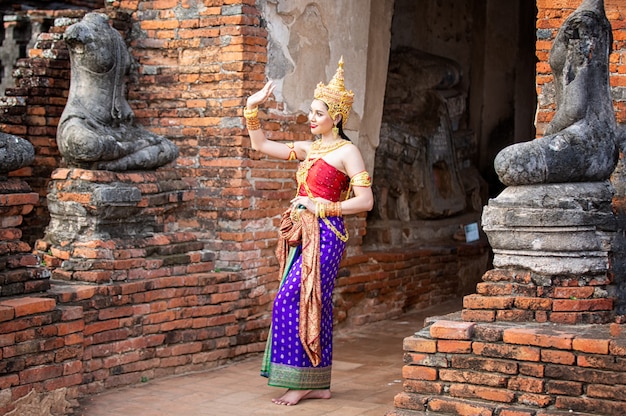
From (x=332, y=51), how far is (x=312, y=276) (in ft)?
9.64

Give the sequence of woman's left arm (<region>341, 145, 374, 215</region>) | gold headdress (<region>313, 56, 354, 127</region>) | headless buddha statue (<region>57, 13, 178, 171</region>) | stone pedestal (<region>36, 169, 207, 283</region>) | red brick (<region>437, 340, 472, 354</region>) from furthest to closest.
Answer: headless buddha statue (<region>57, 13, 178, 171</region>) < stone pedestal (<region>36, 169, 207, 283</region>) < gold headdress (<region>313, 56, 354, 127</region>) < woman's left arm (<region>341, 145, 374, 215</region>) < red brick (<region>437, 340, 472, 354</region>)

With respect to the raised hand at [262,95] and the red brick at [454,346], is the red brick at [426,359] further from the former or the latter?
the raised hand at [262,95]

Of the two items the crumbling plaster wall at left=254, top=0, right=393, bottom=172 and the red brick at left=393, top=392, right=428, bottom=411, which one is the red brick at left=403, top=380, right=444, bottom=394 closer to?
the red brick at left=393, top=392, right=428, bottom=411

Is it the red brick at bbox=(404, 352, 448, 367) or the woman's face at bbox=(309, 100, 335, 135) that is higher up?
the woman's face at bbox=(309, 100, 335, 135)

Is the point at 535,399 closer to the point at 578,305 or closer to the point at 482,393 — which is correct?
the point at 482,393

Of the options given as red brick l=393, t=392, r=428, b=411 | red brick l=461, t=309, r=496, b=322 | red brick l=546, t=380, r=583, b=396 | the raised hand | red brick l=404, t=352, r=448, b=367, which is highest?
the raised hand

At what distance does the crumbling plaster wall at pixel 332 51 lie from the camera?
28.5ft

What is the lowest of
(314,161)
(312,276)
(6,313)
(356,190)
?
(6,313)

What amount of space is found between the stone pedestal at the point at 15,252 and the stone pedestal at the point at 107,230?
23.6 inches

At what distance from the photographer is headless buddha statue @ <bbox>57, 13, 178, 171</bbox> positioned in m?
7.56

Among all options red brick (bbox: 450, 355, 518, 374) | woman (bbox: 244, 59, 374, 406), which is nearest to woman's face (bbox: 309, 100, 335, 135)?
woman (bbox: 244, 59, 374, 406)

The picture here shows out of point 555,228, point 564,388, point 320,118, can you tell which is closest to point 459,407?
point 564,388

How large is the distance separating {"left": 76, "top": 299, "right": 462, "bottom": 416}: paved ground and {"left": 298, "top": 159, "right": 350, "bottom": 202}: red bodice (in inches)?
51.3

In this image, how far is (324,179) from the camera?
6.97m
